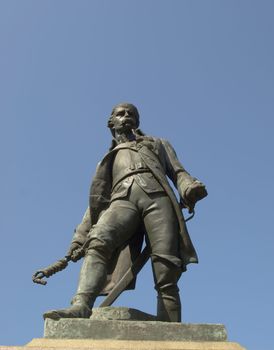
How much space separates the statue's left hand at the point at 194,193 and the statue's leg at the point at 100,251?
0.73 metres

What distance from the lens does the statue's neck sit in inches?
338

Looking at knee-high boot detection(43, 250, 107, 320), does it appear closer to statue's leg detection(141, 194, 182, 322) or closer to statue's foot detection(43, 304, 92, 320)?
statue's foot detection(43, 304, 92, 320)

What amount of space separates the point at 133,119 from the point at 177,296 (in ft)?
10.3

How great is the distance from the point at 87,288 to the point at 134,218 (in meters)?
1.25

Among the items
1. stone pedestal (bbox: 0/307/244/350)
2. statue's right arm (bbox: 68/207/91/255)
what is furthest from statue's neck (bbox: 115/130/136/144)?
stone pedestal (bbox: 0/307/244/350)

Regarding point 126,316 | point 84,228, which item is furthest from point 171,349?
point 84,228

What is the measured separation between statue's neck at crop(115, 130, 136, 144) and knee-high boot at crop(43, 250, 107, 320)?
2.43 meters

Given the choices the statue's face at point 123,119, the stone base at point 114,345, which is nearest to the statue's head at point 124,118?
the statue's face at point 123,119

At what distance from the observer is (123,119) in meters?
8.66

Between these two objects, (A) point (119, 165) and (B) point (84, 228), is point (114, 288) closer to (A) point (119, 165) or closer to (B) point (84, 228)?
(B) point (84, 228)

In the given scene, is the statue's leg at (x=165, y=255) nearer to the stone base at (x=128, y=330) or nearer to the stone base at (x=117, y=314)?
the stone base at (x=117, y=314)

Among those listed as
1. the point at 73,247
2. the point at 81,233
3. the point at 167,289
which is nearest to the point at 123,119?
the point at 81,233

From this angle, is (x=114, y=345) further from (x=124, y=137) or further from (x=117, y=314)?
(x=124, y=137)

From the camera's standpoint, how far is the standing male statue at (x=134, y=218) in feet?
21.6
